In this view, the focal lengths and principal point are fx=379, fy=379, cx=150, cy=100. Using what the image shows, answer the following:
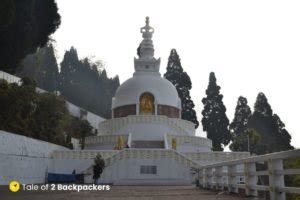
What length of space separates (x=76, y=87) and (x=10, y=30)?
53.9m

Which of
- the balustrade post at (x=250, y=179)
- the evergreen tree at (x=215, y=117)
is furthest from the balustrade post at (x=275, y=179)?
the evergreen tree at (x=215, y=117)

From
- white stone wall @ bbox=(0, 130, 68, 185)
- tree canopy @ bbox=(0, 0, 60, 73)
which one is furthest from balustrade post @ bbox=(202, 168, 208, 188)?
white stone wall @ bbox=(0, 130, 68, 185)

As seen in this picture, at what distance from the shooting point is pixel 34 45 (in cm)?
1382

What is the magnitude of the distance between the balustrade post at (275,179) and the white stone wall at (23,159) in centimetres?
1331

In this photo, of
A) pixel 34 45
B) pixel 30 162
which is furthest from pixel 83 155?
pixel 34 45

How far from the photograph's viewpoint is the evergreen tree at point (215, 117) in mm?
47625

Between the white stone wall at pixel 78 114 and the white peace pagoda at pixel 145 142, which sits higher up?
the white stone wall at pixel 78 114

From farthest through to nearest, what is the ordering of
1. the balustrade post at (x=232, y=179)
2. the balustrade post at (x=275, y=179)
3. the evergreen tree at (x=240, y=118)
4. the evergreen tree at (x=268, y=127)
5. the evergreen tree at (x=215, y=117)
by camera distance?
the evergreen tree at (x=240, y=118), the evergreen tree at (x=268, y=127), the evergreen tree at (x=215, y=117), the balustrade post at (x=232, y=179), the balustrade post at (x=275, y=179)

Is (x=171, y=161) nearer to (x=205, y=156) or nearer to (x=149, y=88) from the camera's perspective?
(x=205, y=156)

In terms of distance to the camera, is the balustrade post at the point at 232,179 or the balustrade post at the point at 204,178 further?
the balustrade post at the point at 204,178

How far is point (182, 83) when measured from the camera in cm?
5284

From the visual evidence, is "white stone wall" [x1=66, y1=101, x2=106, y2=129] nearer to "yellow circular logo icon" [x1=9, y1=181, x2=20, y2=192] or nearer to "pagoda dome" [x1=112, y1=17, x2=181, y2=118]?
"pagoda dome" [x1=112, y1=17, x2=181, y2=118]

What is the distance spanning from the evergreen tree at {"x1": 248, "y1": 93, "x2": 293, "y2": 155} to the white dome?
662 inches

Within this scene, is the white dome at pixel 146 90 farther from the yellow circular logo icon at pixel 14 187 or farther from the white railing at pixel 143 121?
the yellow circular logo icon at pixel 14 187
